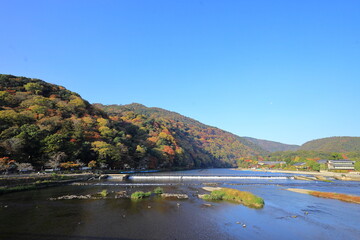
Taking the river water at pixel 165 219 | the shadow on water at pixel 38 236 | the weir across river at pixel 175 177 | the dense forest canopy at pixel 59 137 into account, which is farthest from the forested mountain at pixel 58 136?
the shadow on water at pixel 38 236

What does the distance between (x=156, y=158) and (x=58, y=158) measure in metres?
41.0

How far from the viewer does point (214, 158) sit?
167 metres

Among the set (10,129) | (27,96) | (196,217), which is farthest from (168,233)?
(27,96)

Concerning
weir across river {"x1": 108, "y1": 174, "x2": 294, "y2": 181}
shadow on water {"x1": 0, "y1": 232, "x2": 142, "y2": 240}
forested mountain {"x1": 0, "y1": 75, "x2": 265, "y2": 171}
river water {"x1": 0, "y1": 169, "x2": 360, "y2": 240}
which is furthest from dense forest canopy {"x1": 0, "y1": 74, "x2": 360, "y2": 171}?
shadow on water {"x1": 0, "y1": 232, "x2": 142, "y2": 240}

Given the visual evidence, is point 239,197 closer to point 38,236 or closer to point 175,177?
point 38,236

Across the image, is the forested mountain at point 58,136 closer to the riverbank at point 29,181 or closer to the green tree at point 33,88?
the green tree at point 33,88

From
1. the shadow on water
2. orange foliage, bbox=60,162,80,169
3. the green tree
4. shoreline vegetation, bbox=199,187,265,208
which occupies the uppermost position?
the green tree

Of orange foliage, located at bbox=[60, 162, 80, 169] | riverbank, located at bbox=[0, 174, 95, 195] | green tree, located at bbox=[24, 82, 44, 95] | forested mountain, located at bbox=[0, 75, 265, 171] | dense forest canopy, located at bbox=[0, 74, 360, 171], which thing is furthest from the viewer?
green tree, located at bbox=[24, 82, 44, 95]

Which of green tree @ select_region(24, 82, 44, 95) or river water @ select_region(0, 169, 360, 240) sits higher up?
green tree @ select_region(24, 82, 44, 95)

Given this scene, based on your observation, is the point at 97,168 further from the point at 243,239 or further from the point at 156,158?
the point at 243,239

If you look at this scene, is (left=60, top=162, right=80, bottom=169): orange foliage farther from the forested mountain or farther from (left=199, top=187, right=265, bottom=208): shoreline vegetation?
(left=199, top=187, right=265, bottom=208): shoreline vegetation

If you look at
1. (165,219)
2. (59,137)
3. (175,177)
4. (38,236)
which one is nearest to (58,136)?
(59,137)

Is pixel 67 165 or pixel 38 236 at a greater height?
pixel 67 165

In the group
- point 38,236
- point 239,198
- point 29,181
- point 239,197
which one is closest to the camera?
point 38,236
